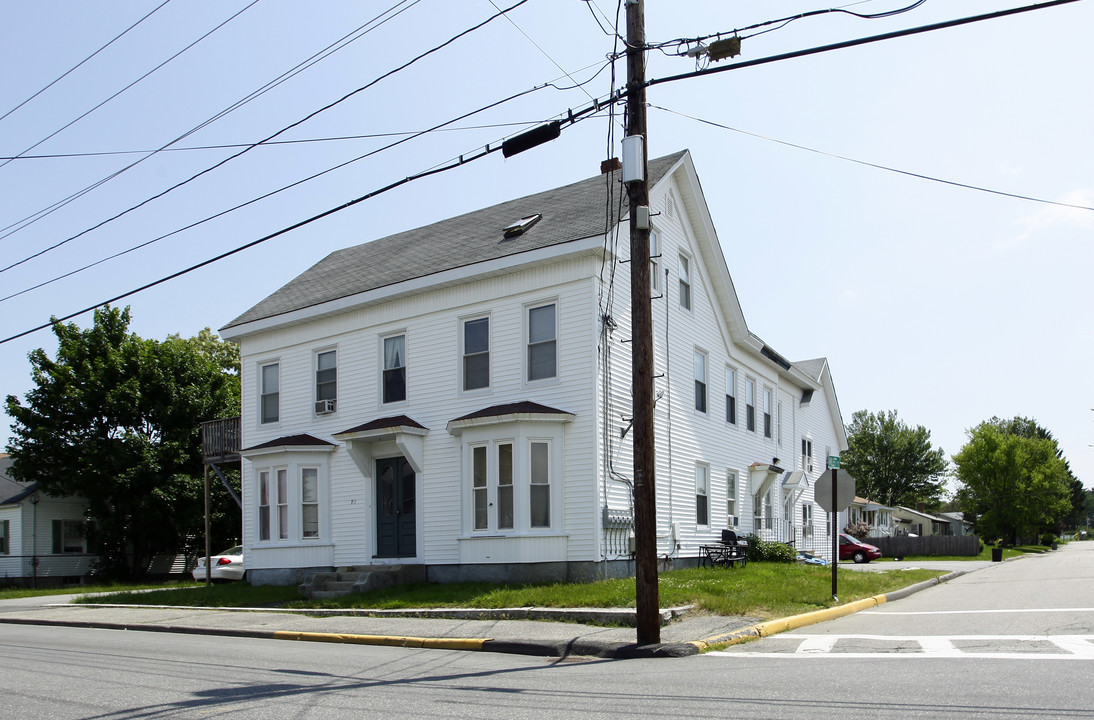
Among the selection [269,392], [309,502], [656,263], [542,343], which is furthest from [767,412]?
[269,392]

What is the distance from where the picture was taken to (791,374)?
31578 mm

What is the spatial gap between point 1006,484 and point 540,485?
64133 millimetres

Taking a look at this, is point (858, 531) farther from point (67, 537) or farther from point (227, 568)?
point (67, 537)

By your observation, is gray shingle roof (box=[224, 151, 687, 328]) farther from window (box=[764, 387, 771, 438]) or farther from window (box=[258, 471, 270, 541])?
window (box=[764, 387, 771, 438])

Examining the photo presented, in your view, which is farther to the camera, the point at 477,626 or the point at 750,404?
the point at 750,404

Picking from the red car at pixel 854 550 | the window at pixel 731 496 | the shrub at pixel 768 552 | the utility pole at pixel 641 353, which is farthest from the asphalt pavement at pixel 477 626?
the red car at pixel 854 550

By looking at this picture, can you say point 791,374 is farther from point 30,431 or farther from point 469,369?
point 30,431

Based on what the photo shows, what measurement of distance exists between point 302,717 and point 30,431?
105 ft

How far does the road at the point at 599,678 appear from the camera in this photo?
7.43m

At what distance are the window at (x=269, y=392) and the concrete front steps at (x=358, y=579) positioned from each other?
5.14 m

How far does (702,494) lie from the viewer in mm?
23500

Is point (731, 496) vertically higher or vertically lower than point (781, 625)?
higher

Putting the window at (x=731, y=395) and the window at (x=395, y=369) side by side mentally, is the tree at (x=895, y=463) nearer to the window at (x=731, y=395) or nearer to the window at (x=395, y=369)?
the window at (x=731, y=395)

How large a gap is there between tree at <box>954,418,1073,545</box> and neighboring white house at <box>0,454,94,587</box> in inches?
2447
